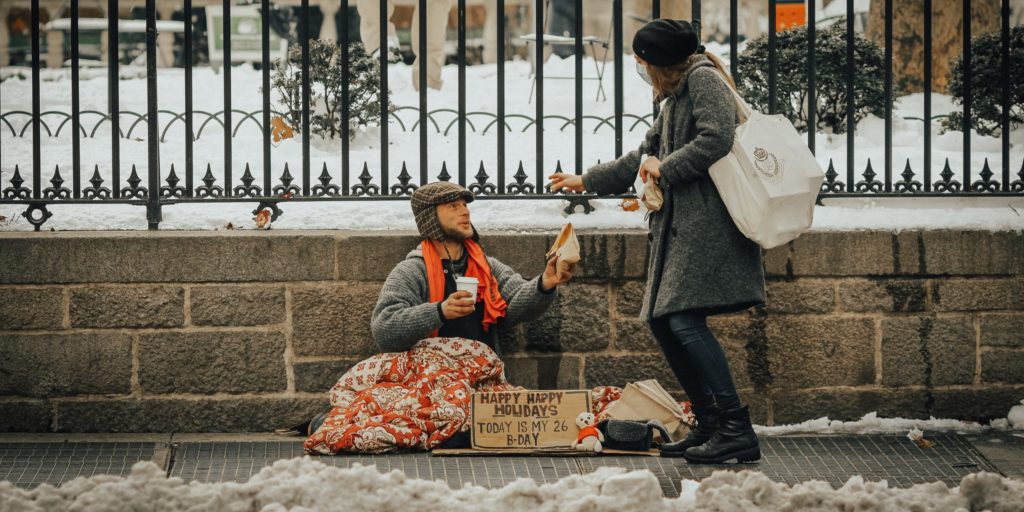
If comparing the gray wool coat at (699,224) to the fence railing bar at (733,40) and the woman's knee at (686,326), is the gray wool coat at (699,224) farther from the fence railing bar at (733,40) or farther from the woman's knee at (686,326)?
the fence railing bar at (733,40)

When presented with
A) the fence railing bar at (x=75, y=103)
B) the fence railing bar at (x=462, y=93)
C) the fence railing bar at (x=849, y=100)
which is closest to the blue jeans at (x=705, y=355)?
the fence railing bar at (x=462, y=93)

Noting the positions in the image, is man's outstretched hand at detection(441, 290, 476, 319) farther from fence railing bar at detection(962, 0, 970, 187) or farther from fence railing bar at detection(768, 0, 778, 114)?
fence railing bar at detection(962, 0, 970, 187)

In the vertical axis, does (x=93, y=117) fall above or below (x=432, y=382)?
above

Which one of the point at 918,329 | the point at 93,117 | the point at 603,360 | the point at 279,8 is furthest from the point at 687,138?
the point at 279,8

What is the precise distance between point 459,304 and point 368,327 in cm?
76

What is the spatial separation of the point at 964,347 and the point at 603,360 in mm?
1746

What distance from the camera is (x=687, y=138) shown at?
548cm

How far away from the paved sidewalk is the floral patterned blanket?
9cm

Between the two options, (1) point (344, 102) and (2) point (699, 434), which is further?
(1) point (344, 102)

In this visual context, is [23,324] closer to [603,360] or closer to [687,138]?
[603,360]

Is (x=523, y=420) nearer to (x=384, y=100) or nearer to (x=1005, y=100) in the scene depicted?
(x=384, y=100)

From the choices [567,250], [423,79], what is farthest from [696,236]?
[423,79]

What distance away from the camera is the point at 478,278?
6027mm

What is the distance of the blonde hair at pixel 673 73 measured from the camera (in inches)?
214
